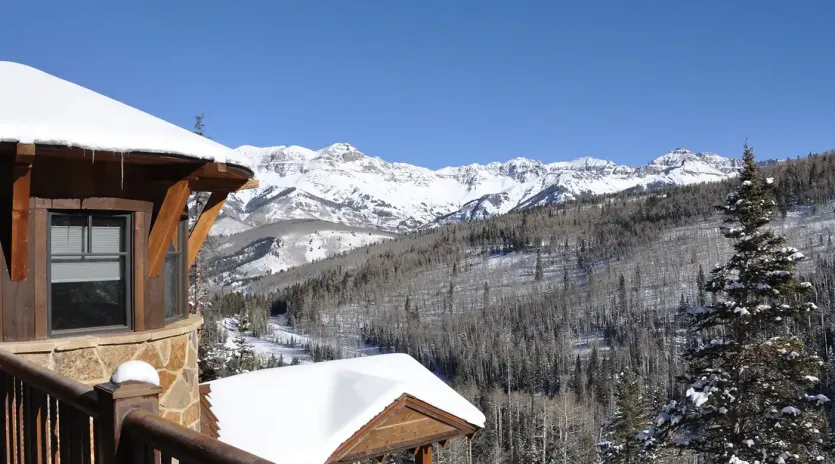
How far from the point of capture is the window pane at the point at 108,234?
566cm

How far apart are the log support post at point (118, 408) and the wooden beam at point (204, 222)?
16.2 feet

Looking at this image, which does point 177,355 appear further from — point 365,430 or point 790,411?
point 790,411

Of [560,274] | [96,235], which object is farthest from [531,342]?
[96,235]

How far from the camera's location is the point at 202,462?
199 cm

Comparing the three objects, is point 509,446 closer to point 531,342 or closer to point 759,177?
point 531,342

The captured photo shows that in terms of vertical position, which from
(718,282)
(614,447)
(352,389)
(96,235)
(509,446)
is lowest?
(509,446)

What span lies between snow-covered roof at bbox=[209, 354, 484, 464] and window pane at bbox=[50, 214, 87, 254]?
152 inches

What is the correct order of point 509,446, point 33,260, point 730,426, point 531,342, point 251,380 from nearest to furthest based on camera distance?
point 33,260
point 251,380
point 730,426
point 509,446
point 531,342

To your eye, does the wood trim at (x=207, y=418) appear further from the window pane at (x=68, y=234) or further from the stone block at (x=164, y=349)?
the window pane at (x=68, y=234)

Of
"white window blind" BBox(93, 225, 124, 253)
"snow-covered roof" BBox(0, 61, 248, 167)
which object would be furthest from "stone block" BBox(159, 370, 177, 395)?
"snow-covered roof" BBox(0, 61, 248, 167)

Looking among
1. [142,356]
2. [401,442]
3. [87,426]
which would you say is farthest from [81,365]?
[401,442]

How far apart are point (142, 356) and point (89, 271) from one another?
0.88m

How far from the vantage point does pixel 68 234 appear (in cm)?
553

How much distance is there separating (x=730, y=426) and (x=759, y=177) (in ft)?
17.4
